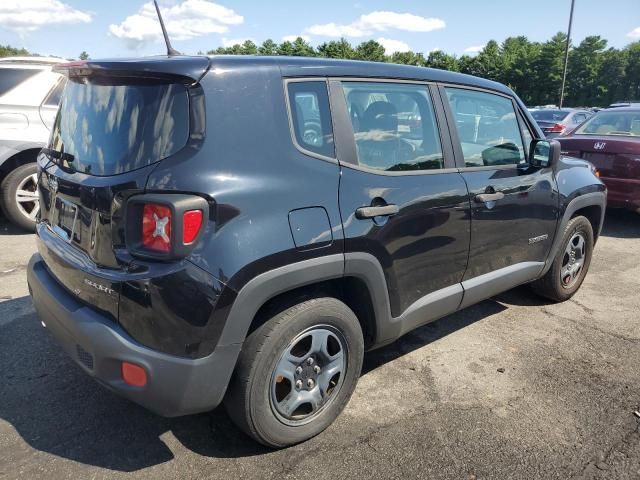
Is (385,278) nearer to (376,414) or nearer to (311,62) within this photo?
(376,414)

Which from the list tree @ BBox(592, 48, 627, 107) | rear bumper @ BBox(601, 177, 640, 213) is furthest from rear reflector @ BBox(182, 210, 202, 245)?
tree @ BBox(592, 48, 627, 107)

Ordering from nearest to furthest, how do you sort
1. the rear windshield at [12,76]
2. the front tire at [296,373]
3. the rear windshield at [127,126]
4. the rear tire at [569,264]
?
the rear windshield at [127,126]
the front tire at [296,373]
the rear tire at [569,264]
the rear windshield at [12,76]

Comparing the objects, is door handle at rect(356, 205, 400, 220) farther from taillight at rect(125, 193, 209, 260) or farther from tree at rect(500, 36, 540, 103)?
tree at rect(500, 36, 540, 103)

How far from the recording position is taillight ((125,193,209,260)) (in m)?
1.97

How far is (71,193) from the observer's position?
2361 millimetres

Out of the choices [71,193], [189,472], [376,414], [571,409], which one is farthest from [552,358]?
[71,193]

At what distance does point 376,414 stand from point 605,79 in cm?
6964

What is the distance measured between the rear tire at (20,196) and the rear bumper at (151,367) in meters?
4.17

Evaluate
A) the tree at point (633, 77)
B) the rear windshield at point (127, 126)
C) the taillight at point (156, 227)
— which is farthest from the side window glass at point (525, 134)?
the tree at point (633, 77)

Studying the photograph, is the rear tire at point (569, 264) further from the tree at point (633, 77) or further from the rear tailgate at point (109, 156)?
→ the tree at point (633, 77)

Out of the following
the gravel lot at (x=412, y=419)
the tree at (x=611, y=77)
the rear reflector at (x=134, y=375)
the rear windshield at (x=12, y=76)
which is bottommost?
the gravel lot at (x=412, y=419)

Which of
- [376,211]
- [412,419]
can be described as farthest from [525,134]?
[412,419]

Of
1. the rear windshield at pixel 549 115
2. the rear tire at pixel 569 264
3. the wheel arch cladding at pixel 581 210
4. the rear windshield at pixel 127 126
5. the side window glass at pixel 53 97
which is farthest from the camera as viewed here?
the rear windshield at pixel 549 115

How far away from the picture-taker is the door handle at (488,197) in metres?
3.11
